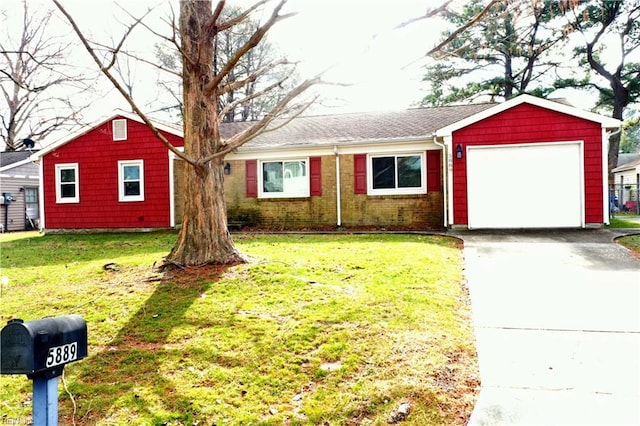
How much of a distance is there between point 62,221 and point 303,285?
13.3 m

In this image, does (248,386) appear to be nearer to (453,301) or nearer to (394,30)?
(453,301)

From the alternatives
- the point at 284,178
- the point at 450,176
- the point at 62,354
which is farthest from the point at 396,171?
the point at 62,354

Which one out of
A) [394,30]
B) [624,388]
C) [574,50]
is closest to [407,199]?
[394,30]

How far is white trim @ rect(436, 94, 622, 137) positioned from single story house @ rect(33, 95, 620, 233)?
0.03 metres

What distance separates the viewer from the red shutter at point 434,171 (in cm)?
1310

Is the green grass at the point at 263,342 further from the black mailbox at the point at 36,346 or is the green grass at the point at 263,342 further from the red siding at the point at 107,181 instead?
the red siding at the point at 107,181

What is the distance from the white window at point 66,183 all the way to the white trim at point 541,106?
12.4m

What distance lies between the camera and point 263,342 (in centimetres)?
414

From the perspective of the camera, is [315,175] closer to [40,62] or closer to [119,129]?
[119,129]

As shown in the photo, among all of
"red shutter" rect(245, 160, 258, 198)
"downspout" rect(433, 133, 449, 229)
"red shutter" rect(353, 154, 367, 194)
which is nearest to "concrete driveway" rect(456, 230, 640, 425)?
"downspout" rect(433, 133, 449, 229)

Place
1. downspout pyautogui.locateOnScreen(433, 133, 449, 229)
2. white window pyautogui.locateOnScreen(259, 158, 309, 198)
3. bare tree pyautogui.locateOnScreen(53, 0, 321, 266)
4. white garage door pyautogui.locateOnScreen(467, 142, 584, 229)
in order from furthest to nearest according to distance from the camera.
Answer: white window pyautogui.locateOnScreen(259, 158, 309, 198) < downspout pyautogui.locateOnScreen(433, 133, 449, 229) < white garage door pyautogui.locateOnScreen(467, 142, 584, 229) < bare tree pyautogui.locateOnScreen(53, 0, 321, 266)

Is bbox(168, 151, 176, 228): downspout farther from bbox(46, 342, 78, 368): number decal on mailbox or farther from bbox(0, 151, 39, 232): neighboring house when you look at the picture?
bbox(46, 342, 78, 368): number decal on mailbox

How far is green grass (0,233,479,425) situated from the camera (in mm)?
3143

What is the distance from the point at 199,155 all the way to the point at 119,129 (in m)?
9.67
